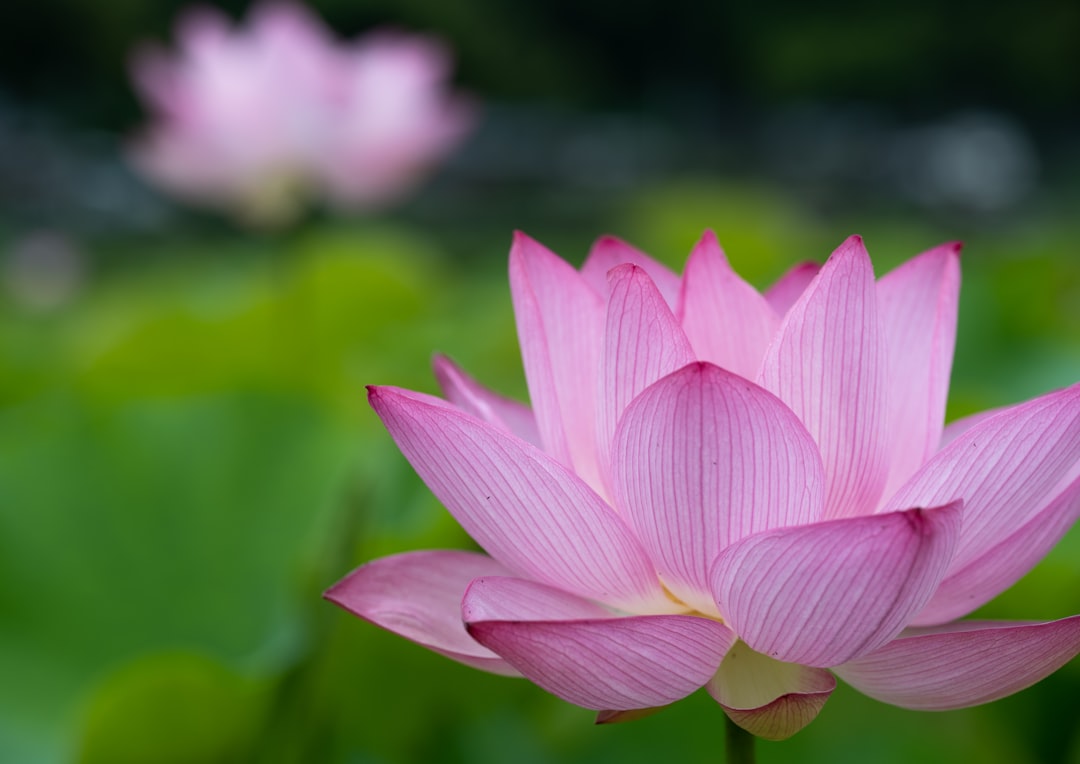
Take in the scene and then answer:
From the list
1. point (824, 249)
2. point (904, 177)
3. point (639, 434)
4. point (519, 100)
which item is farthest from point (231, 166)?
point (519, 100)

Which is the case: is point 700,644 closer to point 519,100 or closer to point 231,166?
point 231,166

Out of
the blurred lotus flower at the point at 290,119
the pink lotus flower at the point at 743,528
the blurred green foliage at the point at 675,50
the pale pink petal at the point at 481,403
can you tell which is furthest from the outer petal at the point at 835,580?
the blurred green foliage at the point at 675,50

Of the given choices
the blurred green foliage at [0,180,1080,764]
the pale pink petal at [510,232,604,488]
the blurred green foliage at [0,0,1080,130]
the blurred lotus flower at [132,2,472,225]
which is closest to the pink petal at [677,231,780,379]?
the pale pink petal at [510,232,604,488]

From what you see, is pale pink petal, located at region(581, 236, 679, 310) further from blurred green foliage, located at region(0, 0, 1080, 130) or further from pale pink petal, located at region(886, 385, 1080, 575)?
blurred green foliage, located at region(0, 0, 1080, 130)

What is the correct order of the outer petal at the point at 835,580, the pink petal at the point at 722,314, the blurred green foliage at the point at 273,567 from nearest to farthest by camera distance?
the outer petal at the point at 835,580, the pink petal at the point at 722,314, the blurred green foliage at the point at 273,567

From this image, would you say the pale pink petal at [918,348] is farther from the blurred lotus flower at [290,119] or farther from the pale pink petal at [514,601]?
the blurred lotus flower at [290,119]

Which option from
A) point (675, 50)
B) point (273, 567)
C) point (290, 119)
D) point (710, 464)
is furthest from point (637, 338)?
point (675, 50)
